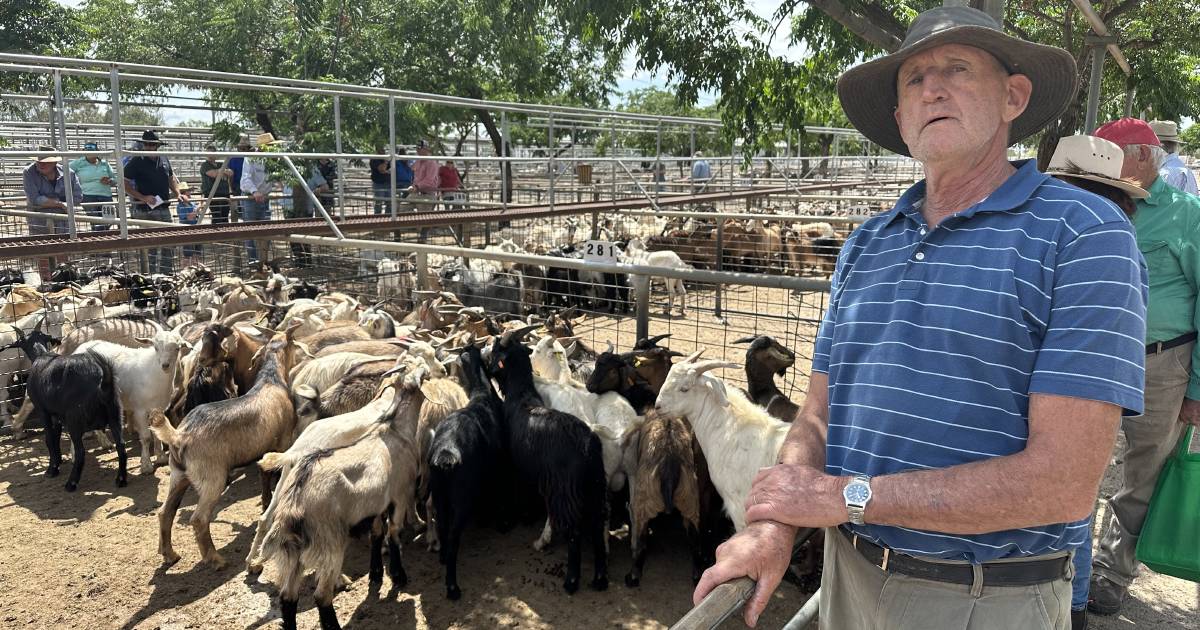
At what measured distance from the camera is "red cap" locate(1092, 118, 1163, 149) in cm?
374

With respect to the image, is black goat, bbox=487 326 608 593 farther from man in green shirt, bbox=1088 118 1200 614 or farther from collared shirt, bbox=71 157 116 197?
collared shirt, bbox=71 157 116 197

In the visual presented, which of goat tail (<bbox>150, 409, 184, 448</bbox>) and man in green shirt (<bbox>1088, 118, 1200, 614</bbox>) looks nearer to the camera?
man in green shirt (<bbox>1088, 118, 1200, 614</bbox>)

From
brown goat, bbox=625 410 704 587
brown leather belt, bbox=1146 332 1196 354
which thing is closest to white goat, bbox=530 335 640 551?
brown goat, bbox=625 410 704 587

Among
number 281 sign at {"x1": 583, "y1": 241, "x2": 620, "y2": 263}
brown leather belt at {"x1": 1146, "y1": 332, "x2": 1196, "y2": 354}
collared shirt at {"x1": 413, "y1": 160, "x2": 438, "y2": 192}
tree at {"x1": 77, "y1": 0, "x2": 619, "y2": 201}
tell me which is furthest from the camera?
tree at {"x1": 77, "y1": 0, "x2": 619, "y2": 201}

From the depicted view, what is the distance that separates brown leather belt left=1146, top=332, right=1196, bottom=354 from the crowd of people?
652 cm

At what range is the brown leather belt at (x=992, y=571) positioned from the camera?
4.80 feet

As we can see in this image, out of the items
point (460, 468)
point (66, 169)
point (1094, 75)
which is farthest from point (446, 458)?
point (1094, 75)

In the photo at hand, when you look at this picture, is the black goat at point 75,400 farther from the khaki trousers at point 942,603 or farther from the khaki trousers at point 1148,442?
the khaki trousers at point 1148,442

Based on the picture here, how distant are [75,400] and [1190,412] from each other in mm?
7153

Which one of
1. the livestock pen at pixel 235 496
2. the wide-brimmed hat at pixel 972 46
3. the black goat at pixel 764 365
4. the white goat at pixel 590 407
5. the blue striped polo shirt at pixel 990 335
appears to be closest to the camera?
the blue striped polo shirt at pixel 990 335

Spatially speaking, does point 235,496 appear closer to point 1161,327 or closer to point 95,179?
point 1161,327

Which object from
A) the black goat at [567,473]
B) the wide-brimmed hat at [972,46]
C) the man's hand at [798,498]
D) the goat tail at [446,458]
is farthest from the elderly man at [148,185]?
the man's hand at [798,498]

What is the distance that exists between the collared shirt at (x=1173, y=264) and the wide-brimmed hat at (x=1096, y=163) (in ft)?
0.61

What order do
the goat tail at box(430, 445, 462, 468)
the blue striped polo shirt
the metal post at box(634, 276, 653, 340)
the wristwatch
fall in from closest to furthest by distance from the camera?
1. the blue striped polo shirt
2. the wristwatch
3. the goat tail at box(430, 445, 462, 468)
4. the metal post at box(634, 276, 653, 340)
